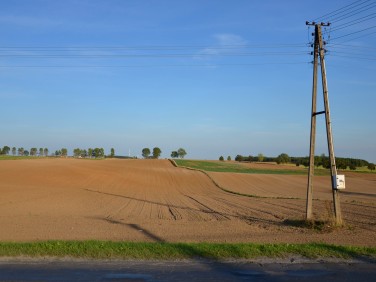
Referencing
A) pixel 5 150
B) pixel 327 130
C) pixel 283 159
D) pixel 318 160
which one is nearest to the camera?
pixel 327 130

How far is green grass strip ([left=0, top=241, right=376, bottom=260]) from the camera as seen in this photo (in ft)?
35.0

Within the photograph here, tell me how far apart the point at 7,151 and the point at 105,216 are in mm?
160271

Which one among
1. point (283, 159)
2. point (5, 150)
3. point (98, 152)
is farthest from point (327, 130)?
point (5, 150)

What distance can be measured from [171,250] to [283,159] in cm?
13631

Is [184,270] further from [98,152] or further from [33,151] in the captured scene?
[33,151]

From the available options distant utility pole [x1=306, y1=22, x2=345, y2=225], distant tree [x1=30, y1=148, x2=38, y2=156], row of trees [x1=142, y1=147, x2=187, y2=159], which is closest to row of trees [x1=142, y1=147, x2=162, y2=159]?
row of trees [x1=142, y1=147, x2=187, y2=159]

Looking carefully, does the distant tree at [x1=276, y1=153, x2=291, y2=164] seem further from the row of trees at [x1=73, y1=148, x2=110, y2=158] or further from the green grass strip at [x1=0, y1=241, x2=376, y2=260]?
the green grass strip at [x1=0, y1=241, x2=376, y2=260]

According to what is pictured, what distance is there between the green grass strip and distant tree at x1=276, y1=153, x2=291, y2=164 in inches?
5298

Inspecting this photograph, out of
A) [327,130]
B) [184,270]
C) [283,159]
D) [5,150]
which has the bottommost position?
[184,270]

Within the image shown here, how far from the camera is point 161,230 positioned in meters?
15.7

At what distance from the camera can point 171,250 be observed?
11.1 metres

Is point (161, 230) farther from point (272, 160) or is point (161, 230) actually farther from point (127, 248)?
point (272, 160)

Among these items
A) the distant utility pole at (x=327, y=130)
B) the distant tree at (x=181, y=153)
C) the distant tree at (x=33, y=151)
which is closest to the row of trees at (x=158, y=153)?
the distant tree at (x=181, y=153)

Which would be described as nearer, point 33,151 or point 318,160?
point 318,160
